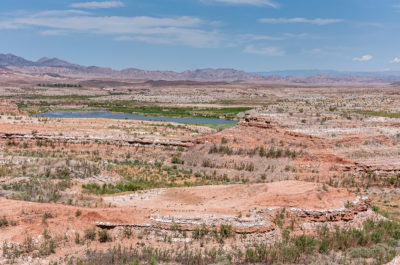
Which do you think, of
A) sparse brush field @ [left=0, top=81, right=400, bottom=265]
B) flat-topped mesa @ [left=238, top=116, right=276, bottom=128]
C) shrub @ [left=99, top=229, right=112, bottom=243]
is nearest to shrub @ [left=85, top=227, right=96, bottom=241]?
sparse brush field @ [left=0, top=81, right=400, bottom=265]

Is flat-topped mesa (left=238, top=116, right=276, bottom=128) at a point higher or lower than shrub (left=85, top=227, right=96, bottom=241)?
higher

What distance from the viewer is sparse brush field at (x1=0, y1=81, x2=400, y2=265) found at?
11094 millimetres

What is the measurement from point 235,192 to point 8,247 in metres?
8.68

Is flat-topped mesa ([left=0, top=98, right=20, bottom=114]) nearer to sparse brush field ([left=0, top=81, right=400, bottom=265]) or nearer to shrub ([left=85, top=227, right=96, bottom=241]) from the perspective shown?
sparse brush field ([left=0, top=81, right=400, bottom=265])

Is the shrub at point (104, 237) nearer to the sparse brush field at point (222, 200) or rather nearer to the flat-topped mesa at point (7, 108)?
the sparse brush field at point (222, 200)

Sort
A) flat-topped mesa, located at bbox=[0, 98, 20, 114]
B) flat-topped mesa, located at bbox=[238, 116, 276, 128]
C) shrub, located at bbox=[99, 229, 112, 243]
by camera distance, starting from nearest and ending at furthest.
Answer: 1. shrub, located at bbox=[99, 229, 112, 243]
2. flat-topped mesa, located at bbox=[238, 116, 276, 128]
3. flat-topped mesa, located at bbox=[0, 98, 20, 114]

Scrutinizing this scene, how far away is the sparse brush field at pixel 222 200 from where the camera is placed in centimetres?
1109

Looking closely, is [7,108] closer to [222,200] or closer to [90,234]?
[222,200]

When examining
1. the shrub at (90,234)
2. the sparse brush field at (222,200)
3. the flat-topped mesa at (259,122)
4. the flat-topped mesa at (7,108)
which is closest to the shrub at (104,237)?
the sparse brush field at (222,200)

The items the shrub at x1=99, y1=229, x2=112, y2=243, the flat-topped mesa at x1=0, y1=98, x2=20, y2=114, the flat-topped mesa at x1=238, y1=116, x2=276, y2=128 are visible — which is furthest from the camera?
the flat-topped mesa at x1=0, y1=98, x2=20, y2=114

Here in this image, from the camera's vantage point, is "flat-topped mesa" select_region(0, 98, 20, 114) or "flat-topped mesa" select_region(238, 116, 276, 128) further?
"flat-topped mesa" select_region(0, 98, 20, 114)

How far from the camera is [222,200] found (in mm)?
15078

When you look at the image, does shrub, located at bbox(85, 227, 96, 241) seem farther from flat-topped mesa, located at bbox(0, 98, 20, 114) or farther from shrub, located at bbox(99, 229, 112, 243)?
flat-topped mesa, located at bbox(0, 98, 20, 114)

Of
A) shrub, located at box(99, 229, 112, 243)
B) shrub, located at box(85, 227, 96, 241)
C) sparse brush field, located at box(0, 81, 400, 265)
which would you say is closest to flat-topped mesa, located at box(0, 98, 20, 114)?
sparse brush field, located at box(0, 81, 400, 265)
